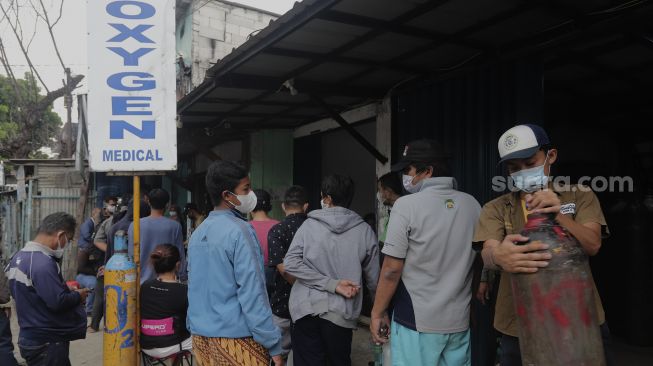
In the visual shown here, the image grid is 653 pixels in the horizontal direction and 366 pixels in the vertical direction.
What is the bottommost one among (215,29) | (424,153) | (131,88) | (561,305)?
(561,305)

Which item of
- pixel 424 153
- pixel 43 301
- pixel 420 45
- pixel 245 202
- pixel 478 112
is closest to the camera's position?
pixel 424 153

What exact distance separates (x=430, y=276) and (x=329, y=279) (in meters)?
0.79

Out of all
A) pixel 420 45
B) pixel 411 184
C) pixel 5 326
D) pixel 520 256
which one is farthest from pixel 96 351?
pixel 520 256

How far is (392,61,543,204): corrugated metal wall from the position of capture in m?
3.87

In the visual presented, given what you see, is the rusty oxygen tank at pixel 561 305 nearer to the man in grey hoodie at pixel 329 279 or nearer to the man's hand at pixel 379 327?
the man's hand at pixel 379 327

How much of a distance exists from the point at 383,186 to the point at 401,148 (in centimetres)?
176

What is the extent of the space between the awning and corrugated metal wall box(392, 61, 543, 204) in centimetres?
16

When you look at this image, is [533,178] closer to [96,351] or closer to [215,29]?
[96,351]

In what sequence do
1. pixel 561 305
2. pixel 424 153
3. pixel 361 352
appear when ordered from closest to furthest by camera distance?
pixel 561 305
pixel 424 153
pixel 361 352

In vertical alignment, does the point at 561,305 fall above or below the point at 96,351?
above

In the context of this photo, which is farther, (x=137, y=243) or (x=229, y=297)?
(x=137, y=243)

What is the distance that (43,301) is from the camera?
3377 mm

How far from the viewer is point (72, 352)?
19.2ft

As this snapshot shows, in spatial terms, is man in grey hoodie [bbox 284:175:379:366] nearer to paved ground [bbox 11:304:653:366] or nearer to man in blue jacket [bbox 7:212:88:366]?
man in blue jacket [bbox 7:212:88:366]
